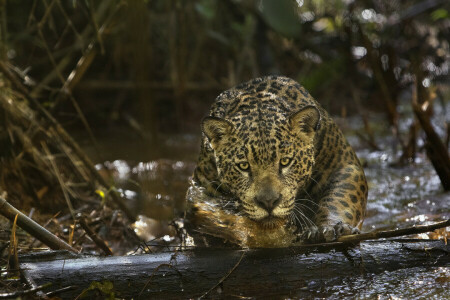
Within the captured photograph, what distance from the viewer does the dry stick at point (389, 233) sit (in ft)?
14.0

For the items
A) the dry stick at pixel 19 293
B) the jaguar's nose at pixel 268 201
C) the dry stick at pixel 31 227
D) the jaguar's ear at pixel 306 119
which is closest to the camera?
the dry stick at pixel 19 293

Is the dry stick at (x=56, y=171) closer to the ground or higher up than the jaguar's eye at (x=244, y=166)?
higher up

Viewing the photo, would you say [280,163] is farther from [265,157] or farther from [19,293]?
[19,293]

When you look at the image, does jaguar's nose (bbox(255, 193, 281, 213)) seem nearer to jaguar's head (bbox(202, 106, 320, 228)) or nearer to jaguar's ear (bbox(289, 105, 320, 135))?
jaguar's head (bbox(202, 106, 320, 228))

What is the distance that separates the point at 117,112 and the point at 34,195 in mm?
6382

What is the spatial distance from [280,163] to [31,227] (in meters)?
2.09

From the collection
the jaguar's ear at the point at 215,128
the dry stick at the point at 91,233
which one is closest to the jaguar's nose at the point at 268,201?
the jaguar's ear at the point at 215,128

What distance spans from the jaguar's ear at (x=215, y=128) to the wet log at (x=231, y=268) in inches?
50.5

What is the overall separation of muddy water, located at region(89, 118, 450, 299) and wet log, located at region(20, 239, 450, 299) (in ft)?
0.30

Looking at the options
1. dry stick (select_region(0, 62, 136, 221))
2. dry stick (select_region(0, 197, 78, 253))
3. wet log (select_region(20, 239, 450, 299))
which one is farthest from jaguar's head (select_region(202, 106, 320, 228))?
dry stick (select_region(0, 62, 136, 221))

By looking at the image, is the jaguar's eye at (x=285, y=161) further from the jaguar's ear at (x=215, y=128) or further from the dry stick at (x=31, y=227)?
the dry stick at (x=31, y=227)

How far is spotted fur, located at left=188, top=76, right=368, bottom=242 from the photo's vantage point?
5250mm

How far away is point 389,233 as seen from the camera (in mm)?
4363

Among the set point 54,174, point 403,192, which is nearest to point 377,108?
point 403,192
